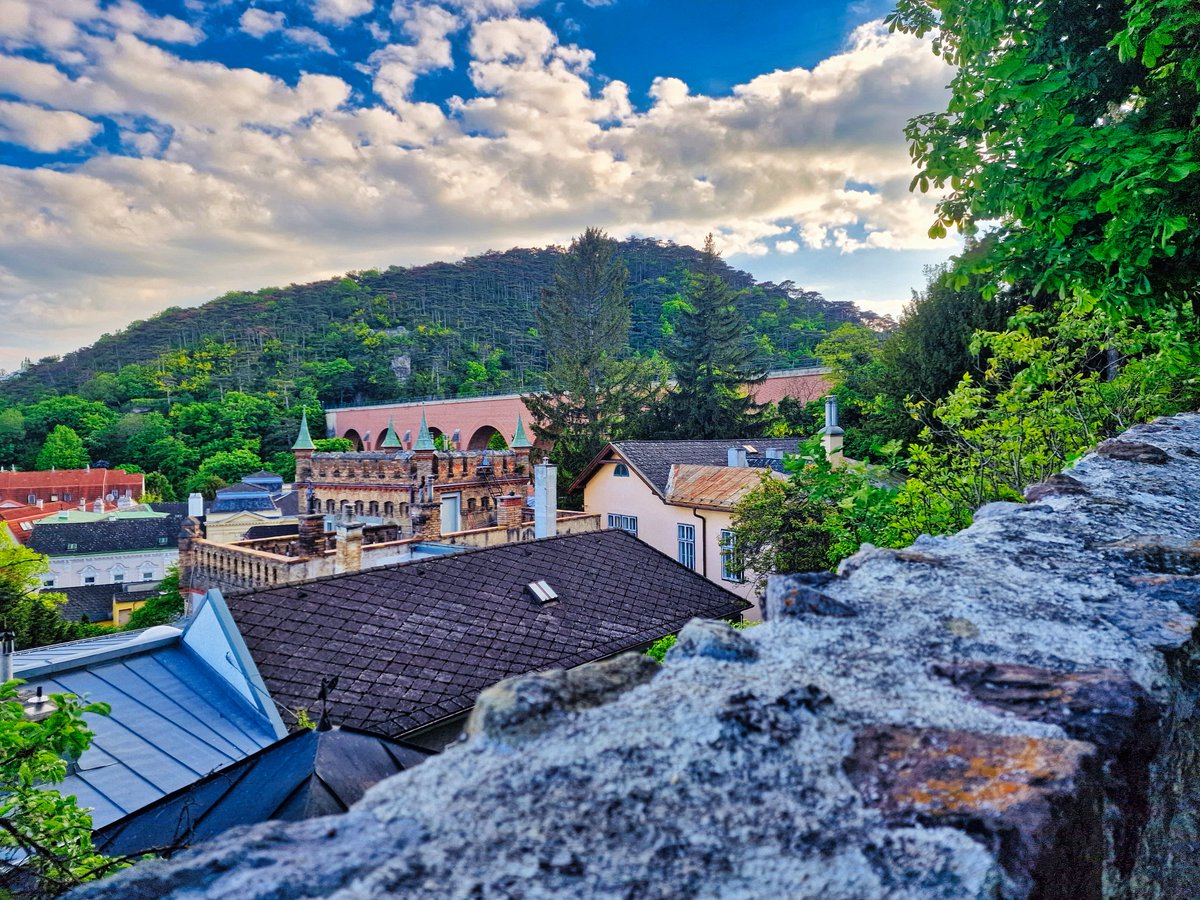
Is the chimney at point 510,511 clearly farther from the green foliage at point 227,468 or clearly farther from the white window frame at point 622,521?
the green foliage at point 227,468

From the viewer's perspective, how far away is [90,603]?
2981 cm

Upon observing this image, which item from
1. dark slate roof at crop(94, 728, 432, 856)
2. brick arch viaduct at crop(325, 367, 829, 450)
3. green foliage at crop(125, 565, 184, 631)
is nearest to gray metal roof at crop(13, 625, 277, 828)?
dark slate roof at crop(94, 728, 432, 856)

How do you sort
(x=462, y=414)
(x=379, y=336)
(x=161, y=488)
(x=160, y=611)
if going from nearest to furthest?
(x=160, y=611) < (x=161, y=488) < (x=462, y=414) < (x=379, y=336)

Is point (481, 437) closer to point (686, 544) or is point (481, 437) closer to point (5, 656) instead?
point (686, 544)

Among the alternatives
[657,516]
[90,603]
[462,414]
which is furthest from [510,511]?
[462,414]

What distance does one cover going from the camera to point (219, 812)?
110 inches

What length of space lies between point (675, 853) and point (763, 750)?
234 mm

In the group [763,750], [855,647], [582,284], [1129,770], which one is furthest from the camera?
[582,284]

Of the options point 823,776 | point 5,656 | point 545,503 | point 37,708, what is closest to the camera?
point 823,776

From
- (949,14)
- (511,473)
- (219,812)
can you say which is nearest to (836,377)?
(511,473)

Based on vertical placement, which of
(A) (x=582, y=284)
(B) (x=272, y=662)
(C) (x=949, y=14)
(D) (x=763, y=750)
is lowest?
(B) (x=272, y=662)

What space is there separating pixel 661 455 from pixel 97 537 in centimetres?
3037

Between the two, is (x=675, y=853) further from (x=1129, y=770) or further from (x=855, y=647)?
(x=1129, y=770)

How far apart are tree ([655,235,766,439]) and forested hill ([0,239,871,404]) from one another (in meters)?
16.8
